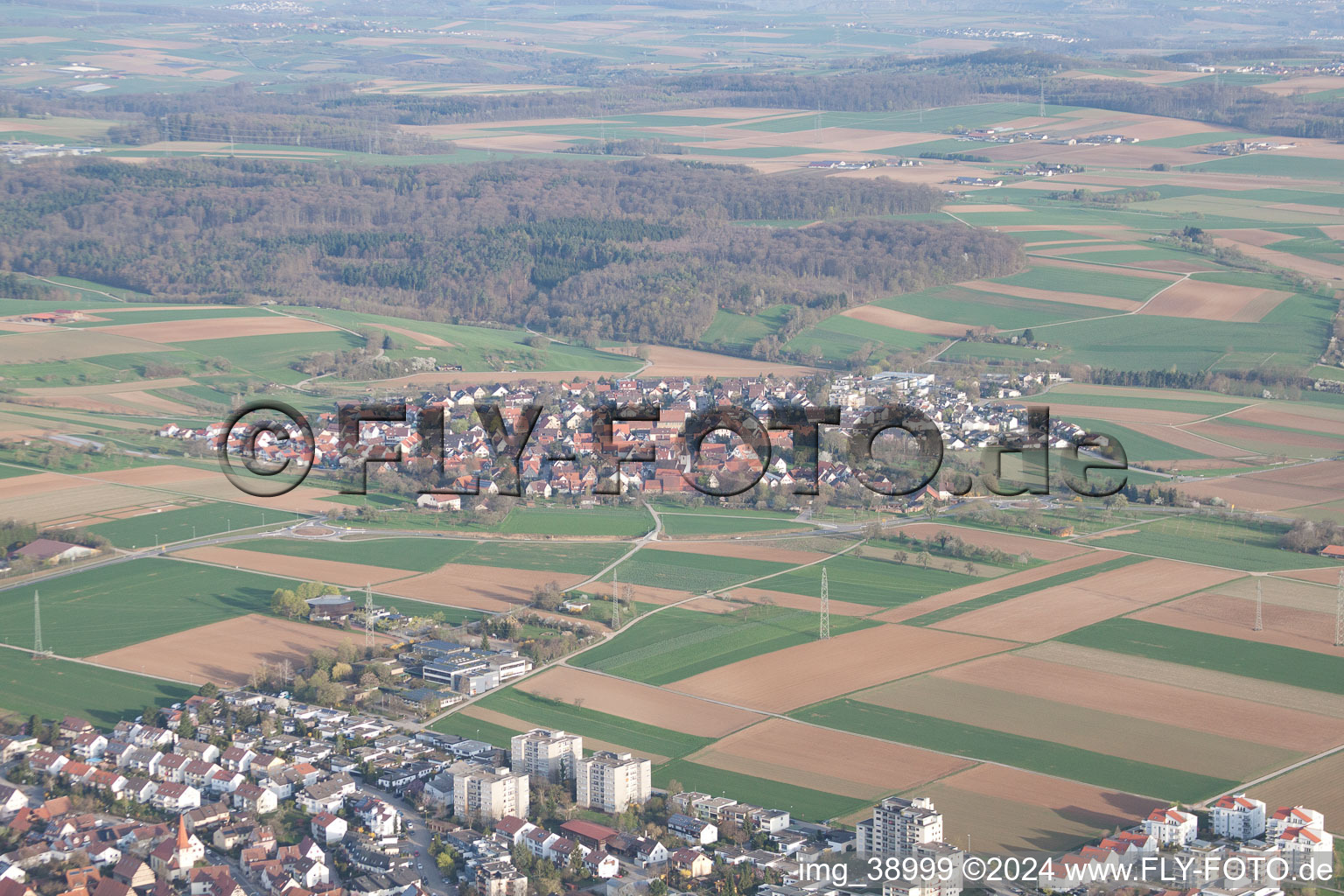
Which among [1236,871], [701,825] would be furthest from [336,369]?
[1236,871]

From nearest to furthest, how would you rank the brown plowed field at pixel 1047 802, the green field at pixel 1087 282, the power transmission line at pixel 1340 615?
1. the brown plowed field at pixel 1047 802
2. the power transmission line at pixel 1340 615
3. the green field at pixel 1087 282

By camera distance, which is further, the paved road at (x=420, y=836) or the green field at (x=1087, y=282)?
the green field at (x=1087, y=282)

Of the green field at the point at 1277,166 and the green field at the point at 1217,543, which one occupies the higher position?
the green field at the point at 1277,166

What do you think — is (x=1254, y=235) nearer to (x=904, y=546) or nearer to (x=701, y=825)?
(x=904, y=546)

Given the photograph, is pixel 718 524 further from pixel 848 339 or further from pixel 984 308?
pixel 984 308

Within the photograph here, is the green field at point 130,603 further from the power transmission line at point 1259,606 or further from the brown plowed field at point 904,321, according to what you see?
the brown plowed field at point 904,321

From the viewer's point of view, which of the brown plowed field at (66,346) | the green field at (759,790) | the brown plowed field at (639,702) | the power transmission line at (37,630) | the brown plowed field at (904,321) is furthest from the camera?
the brown plowed field at (904,321)

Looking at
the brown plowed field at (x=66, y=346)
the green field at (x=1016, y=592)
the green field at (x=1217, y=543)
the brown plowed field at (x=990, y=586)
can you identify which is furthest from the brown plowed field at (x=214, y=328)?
→ the green field at (x=1016, y=592)
